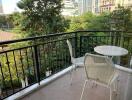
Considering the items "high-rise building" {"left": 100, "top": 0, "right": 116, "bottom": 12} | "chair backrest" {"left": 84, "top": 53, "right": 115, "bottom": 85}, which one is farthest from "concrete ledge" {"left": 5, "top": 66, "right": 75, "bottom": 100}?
"high-rise building" {"left": 100, "top": 0, "right": 116, "bottom": 12}

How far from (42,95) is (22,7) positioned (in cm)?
609

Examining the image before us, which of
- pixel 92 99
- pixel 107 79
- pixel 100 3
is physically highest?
pixel 100 3

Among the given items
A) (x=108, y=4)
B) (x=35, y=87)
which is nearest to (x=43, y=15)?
(x=108, y=4)

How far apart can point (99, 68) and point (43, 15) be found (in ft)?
20.1

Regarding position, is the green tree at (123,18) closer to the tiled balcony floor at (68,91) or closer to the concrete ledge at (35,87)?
the tiled balcony floor at (68,91)

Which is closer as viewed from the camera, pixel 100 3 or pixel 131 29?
pixel 131 29

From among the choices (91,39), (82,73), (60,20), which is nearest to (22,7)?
(60,20)

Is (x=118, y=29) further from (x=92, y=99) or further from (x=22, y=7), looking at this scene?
(x=22, y=7)

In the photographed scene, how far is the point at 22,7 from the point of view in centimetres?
728

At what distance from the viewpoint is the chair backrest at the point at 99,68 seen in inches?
64.9

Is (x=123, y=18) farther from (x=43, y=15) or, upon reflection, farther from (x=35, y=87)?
(x=43, y=15)

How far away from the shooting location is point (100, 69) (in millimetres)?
1772

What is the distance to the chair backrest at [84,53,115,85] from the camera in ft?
5.40

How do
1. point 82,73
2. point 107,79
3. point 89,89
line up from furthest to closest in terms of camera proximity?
point 82,73, point 89,89, point 107,79
